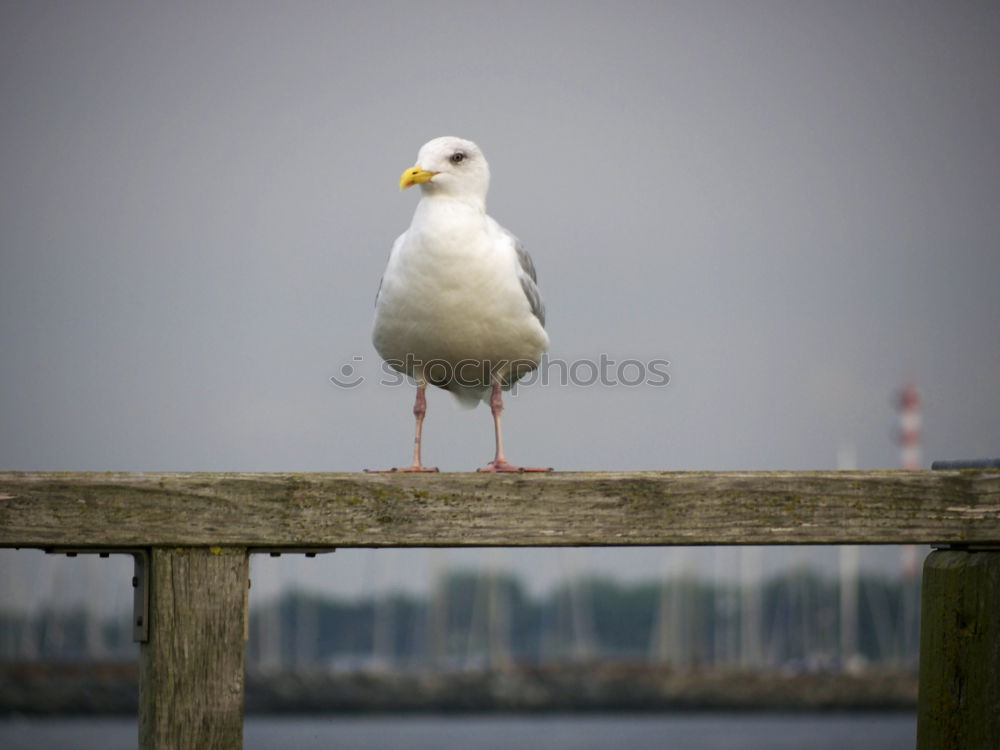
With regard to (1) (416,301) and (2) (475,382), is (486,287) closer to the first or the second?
(1) (416,301)

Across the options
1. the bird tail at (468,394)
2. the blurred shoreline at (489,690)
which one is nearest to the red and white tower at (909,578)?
the blurred shoreline at (489,690)

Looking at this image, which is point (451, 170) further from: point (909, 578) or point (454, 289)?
point (909, 578)

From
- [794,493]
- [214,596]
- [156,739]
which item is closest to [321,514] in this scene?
[214,596]

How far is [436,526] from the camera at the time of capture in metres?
4.70

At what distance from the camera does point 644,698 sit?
79188 millimetres

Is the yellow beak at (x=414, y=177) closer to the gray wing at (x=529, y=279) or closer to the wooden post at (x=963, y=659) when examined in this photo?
the gray wing at (x=529, y=279)

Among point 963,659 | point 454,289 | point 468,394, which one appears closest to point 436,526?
point 963,659

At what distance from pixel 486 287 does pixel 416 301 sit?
308 mm

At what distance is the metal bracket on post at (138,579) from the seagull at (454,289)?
7.37ft

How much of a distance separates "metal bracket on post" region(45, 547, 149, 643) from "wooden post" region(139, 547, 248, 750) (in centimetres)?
2

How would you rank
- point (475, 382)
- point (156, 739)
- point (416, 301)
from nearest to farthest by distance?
point (156, 739) < point (416, 301) < point (475, 382)

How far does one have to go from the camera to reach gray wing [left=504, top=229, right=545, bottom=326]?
293 inches

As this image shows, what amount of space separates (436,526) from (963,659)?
1605 mm

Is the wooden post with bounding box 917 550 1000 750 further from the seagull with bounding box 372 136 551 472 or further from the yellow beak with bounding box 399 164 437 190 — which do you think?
the yellow beak with bounding box 399 164 437 190
